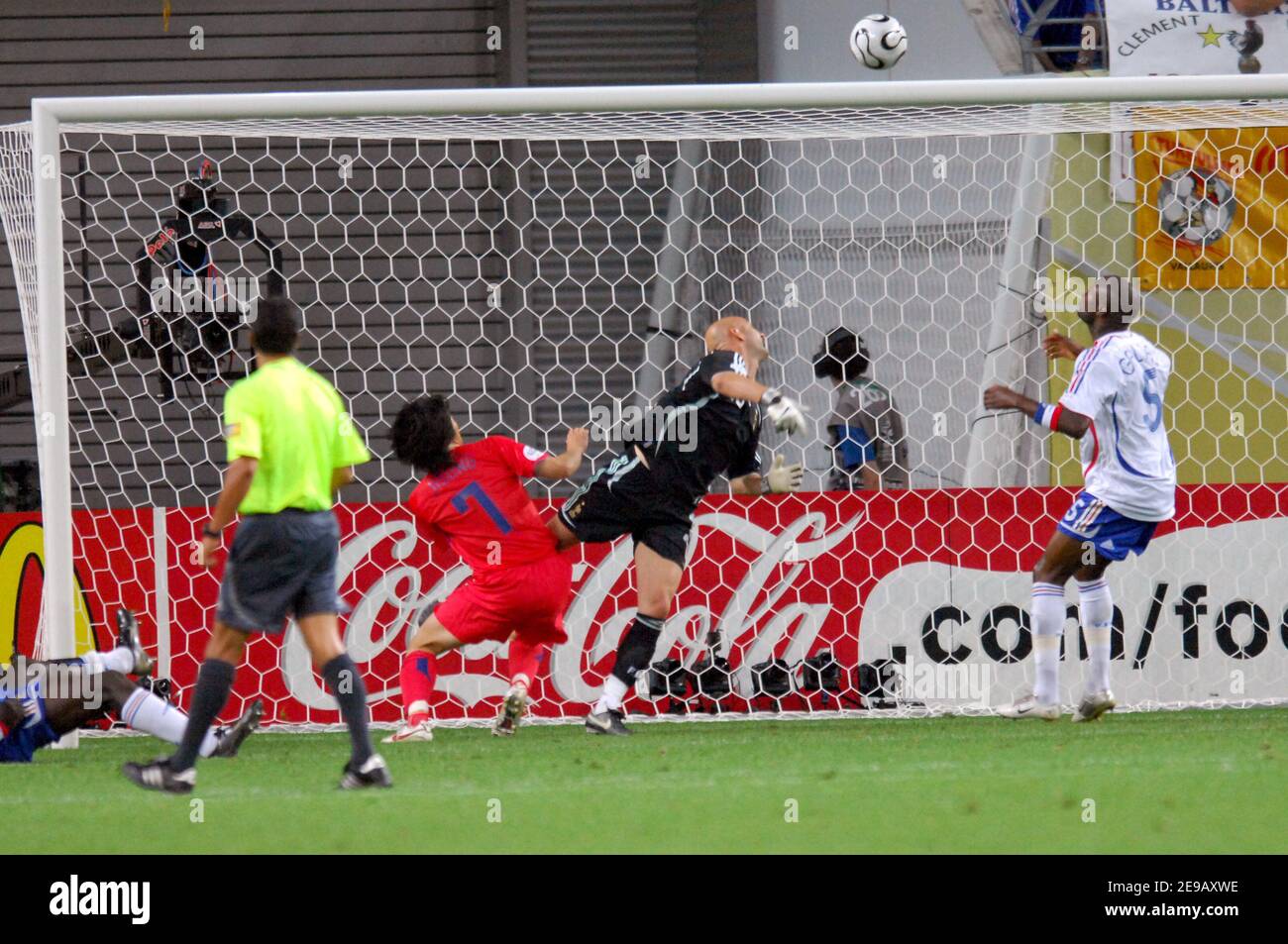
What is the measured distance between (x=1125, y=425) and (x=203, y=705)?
4.06 m

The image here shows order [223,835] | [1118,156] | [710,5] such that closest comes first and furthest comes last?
[223,835], [1118,156], [710,5]

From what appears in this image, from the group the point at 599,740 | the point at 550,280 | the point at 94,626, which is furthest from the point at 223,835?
the point at 550,280

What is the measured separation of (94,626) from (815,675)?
11.0ft

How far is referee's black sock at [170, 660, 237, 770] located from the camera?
17.1ft

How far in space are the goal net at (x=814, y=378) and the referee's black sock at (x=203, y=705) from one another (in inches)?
86.7

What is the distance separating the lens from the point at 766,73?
43.4 ft

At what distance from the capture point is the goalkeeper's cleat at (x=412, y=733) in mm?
7057

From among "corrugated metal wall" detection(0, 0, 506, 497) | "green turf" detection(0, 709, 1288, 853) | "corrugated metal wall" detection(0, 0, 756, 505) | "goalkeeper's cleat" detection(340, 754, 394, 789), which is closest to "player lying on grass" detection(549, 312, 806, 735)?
"green turf" detection(0, 709, 1288, 853)

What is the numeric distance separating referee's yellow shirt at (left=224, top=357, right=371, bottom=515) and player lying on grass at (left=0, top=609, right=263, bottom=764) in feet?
4.65

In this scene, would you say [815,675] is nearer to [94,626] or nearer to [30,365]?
[94,626]

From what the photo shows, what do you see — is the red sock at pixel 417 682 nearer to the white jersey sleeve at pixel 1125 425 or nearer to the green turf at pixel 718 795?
the green turf at pixel 718 795

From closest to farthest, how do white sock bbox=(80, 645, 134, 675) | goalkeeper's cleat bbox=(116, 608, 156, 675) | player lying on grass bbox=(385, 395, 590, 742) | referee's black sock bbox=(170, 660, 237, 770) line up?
referee's black sock bbox=(170, 660, 237, 770) < white sock bbox=(80, 645, 134, 675) < goalkeeper's cleat bbox=(116, 608, 156, 675) < player lying on grass bbox=(385, 395, 590, 742)

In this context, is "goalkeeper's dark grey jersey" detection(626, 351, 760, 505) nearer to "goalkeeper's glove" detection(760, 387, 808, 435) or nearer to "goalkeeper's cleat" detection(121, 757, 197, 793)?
"goalkeeper's glove" detection(760, 387, 808, 435)

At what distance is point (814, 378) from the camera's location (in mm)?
10219
